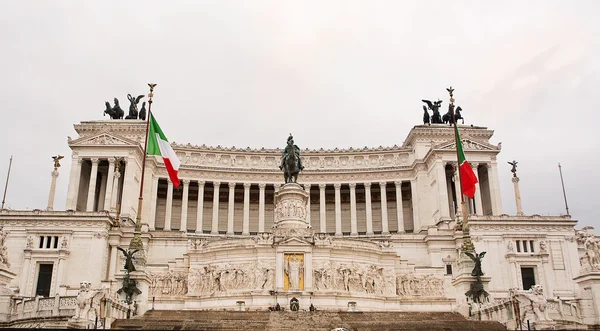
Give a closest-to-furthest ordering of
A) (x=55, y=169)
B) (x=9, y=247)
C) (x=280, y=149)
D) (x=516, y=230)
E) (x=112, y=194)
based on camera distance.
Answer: (x=9, y=247) → (x=516, y=230) → (x=55, y=169) → (x=112, y=194) → (x=280, y=149)

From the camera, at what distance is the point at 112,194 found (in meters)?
70.4

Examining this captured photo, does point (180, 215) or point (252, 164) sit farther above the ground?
point (252, 164)

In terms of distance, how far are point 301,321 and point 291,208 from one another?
1737 centimetres

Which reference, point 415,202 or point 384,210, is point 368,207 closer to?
point 384,210

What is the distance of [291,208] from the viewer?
4931cm

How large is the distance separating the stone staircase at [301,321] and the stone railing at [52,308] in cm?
88

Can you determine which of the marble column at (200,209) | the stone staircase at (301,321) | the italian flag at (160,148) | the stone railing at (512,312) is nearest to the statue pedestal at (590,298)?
the stone railing at (512,312)

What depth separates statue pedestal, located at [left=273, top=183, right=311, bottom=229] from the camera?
48.8 metres

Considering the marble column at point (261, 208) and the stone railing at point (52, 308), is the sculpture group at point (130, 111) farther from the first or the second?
the stone railing at point (52, 308)

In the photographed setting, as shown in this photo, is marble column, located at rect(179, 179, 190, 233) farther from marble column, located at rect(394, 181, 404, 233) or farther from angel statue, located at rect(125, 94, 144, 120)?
marble column, located at rect(394, 181, 404, 233)

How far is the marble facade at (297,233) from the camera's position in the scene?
44312 mm

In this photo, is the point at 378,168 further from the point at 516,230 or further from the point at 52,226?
the point at 52,226

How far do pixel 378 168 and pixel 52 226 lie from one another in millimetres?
43515

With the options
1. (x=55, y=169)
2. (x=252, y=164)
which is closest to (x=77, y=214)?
(x=55, y=169)
